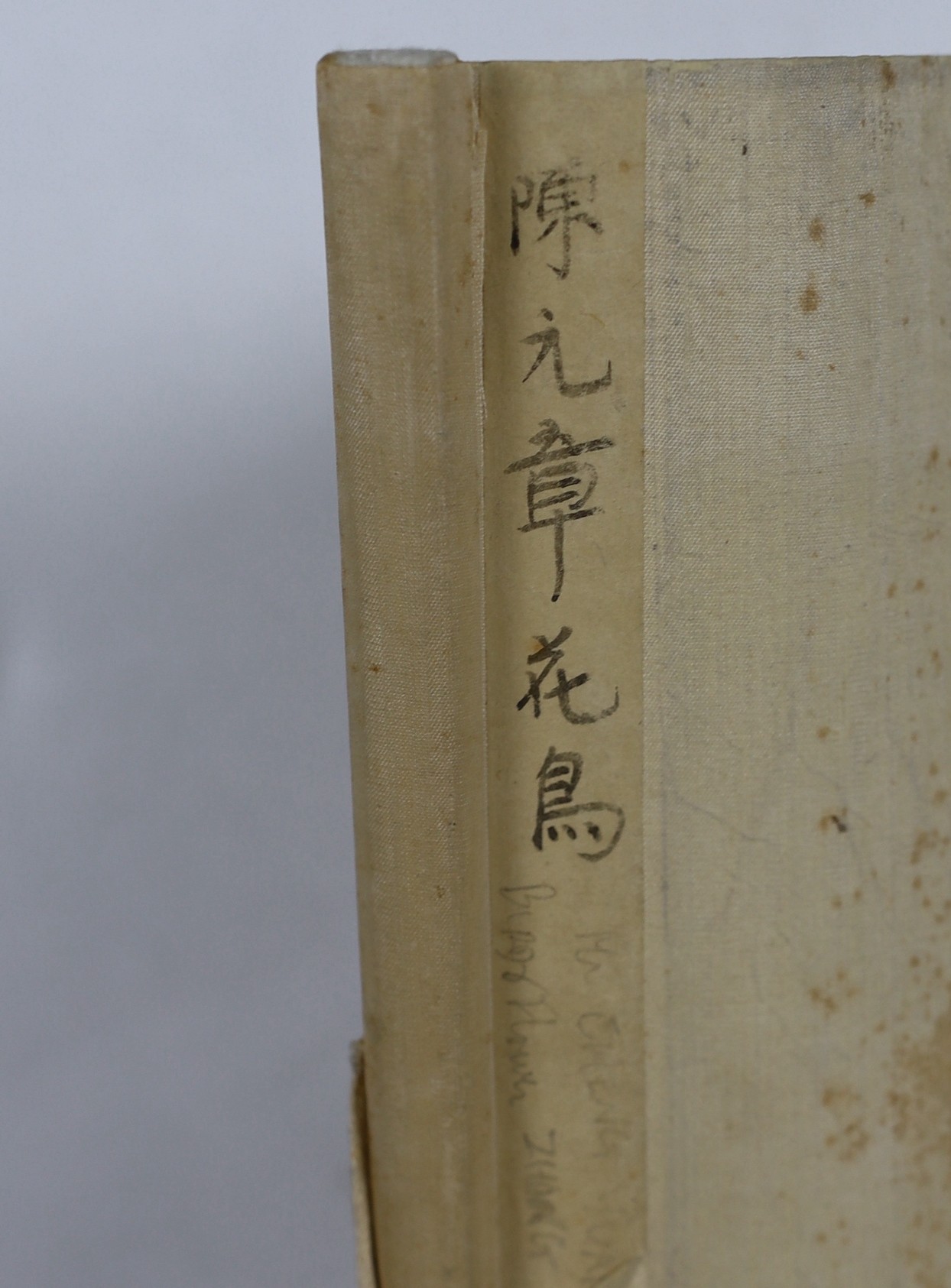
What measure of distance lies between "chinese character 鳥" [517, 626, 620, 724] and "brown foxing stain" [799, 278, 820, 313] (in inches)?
5.8

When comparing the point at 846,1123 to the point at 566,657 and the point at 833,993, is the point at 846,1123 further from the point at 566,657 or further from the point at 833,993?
the point at 566,657

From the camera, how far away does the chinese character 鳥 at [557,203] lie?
1.65 ft

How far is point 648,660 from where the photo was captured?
0.57 m

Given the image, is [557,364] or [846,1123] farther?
[846,1123]

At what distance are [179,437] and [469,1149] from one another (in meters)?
0.46

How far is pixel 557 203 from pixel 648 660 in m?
0.17

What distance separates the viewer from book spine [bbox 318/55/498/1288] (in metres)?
0.47

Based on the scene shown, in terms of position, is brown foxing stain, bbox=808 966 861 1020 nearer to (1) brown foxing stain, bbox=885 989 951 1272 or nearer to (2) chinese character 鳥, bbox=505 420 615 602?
(1) brown foxing stain, bbox=885 989 951 1272

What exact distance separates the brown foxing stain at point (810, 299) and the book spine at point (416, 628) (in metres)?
0.12

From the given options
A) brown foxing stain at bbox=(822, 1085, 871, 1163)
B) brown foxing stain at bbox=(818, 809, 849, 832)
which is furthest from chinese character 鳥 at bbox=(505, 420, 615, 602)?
brown foxing stain at bbox=(822, 1085, 871, 1163)

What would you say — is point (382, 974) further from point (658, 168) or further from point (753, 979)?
point (658, 168)

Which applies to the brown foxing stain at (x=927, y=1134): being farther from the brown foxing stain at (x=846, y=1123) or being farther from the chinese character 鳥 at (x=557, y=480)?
the chinese character 鳥 at (x=557, y=480)

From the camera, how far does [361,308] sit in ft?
1.58

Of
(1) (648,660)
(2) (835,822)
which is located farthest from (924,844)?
(1) (648,660)
